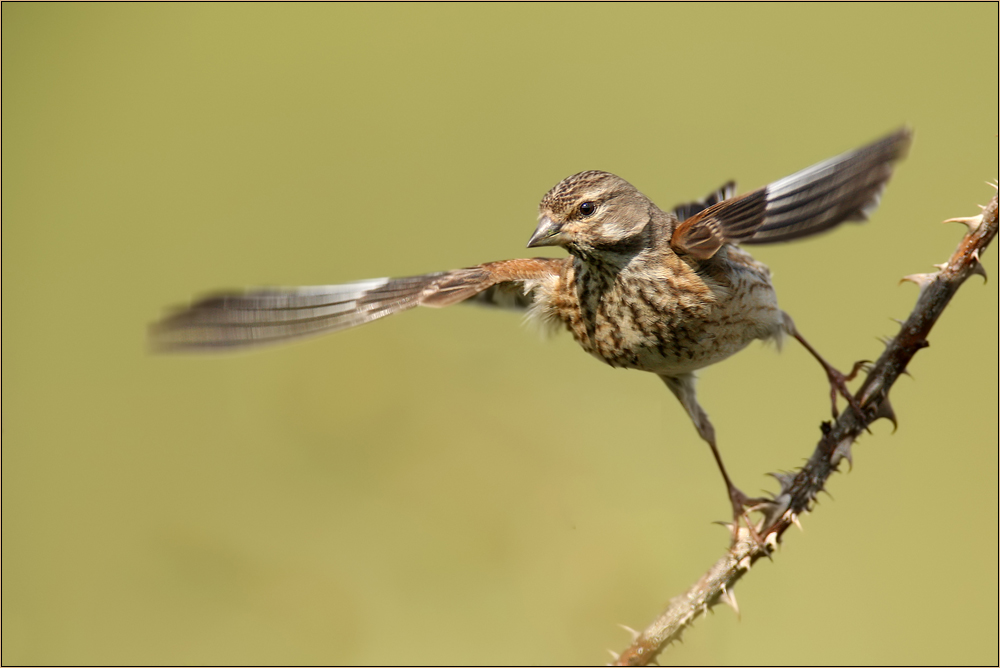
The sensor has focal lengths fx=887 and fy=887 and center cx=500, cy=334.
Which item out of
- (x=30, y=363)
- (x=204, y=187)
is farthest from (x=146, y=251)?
(x=30, y=363)

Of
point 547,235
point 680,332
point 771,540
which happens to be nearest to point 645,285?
point 680,332

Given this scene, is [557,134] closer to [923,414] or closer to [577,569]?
[923,414]

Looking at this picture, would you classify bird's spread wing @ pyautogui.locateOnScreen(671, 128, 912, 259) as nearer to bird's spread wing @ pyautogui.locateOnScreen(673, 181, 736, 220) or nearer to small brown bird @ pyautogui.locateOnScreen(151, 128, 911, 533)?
small brown bird @ pyautogui.locateOnScreen(151, 128, 911, 533)

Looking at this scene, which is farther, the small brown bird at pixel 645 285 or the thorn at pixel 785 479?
the small brown bird at pixel 645 285

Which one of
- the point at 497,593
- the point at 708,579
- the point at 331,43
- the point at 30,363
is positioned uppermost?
the point at 331,43

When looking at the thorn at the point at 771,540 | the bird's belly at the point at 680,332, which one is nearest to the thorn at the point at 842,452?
the thorn at the point at 771,540

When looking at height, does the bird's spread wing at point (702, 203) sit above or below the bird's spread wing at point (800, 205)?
above

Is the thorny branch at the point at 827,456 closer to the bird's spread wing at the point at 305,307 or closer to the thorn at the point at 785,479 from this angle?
the thorn at the point at 785,479
